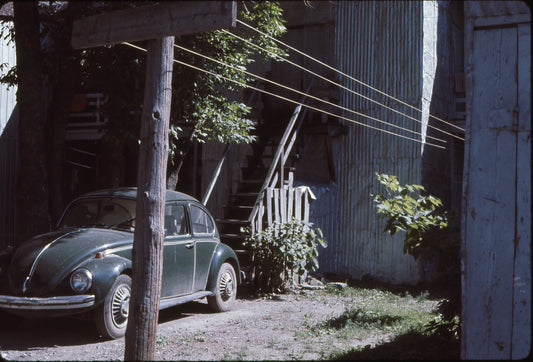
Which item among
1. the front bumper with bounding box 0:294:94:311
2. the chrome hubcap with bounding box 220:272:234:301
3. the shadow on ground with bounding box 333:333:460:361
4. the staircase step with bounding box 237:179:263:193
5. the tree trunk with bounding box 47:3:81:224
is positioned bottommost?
the shadow on ground with bounding box 333:333:460:361

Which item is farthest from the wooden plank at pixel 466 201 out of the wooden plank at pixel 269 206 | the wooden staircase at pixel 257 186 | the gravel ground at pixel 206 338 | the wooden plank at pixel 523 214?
the wooden plank at pixel 269 206

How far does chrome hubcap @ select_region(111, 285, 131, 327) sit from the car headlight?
16.5 inches

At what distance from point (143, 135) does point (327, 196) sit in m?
8.39

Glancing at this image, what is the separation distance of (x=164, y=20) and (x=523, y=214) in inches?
153

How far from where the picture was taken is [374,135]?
1358 cm

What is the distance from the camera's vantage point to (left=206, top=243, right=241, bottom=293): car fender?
8.80 meters

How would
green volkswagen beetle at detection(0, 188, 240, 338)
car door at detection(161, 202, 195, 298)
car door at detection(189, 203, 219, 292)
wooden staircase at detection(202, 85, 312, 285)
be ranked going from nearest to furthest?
green volkswagen beetle at detection(0, 188, 240, 338)
car door at detection(161, 202, 195, 298)
car door at detection(189, 203, 219, 292)
wooden staircase at detection(202, 85, 312, 285)

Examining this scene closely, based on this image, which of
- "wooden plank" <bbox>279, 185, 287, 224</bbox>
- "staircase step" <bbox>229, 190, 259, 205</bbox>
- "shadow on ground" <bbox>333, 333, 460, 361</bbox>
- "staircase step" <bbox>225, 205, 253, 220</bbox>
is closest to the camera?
"shadow on ground" <bbox>333, 333, 460, 361</bbox>

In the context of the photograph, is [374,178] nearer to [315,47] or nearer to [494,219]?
[315,47]

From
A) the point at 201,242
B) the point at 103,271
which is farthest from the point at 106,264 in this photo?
the point at 201,242

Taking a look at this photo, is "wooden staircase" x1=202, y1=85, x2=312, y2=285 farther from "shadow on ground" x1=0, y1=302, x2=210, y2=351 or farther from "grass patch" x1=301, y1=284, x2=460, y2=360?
"shadow on ground" x1=0, y1=302, x2=210, y2=351

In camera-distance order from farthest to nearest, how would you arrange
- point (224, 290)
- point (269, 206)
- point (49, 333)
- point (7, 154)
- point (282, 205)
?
point (7, 154), point (282, 205), point (269, 206), point (224, 290), point (49, 333)

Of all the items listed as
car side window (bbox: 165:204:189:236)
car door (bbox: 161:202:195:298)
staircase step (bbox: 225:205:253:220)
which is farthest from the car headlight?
staircase step (bbox: 225:205:253:220)

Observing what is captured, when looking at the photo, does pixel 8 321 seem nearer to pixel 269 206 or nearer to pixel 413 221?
pixel 269 206
